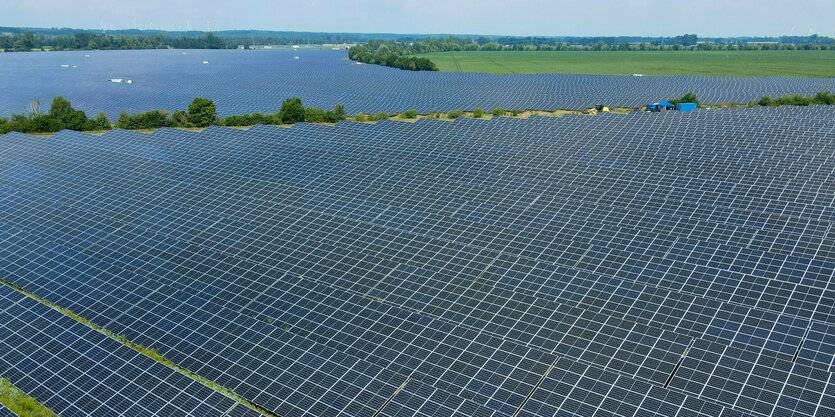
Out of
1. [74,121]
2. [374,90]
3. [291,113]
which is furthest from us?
[374,90]

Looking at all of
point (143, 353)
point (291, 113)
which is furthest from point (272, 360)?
point (291, 113)

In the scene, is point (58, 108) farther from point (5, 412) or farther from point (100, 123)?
point (5, 412)

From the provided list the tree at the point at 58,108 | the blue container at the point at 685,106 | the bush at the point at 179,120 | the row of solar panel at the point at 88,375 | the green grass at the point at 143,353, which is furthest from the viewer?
the blue container at the point at 685,106

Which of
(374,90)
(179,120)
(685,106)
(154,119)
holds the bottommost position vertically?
(179,120)

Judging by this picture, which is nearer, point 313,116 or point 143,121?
point 143,121

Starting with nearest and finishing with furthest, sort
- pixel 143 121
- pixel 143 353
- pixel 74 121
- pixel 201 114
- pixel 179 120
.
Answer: pixel 143 353 → pixel 74 121 → pixel 143 121 → pixel 201 114 → pixel 179 120

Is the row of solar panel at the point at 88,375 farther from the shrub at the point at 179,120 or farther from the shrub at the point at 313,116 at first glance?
the shrub at the point at 179,120

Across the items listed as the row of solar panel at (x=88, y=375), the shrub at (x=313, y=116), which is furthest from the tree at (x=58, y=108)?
the row of solar panel at (x=88, y=375)

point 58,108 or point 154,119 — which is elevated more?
point 58,108
